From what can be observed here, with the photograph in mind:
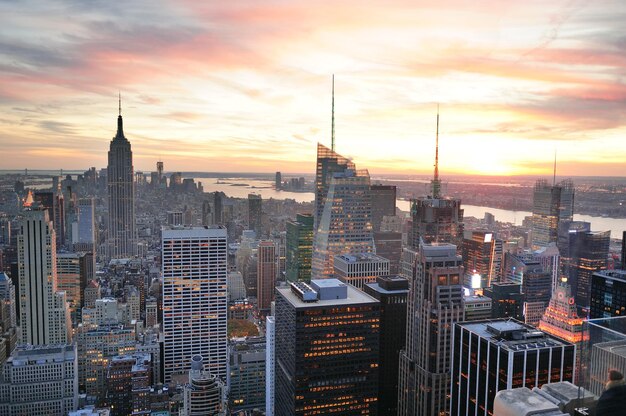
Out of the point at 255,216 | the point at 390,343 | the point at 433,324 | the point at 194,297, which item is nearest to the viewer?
the point at 433,324

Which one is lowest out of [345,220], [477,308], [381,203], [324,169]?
[477,308]

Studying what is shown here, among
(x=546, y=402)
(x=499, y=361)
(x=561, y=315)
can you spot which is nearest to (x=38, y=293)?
(x=499, y=361)

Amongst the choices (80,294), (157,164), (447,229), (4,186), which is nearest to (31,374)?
(4,186)

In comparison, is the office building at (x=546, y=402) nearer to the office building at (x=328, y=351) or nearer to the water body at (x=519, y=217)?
the office building at (x=328, y=351)

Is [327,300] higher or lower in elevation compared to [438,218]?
lower

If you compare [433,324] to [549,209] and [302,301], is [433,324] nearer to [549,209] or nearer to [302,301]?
[302,301]

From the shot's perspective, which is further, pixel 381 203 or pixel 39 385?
pixel 381 203

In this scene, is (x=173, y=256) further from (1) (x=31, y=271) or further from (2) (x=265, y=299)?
(2) (x=265, y=299)

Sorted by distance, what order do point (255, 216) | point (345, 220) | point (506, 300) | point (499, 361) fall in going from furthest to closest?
point (255, 216)
point (345, 220)
point (506, 300)
point (499, 361)
